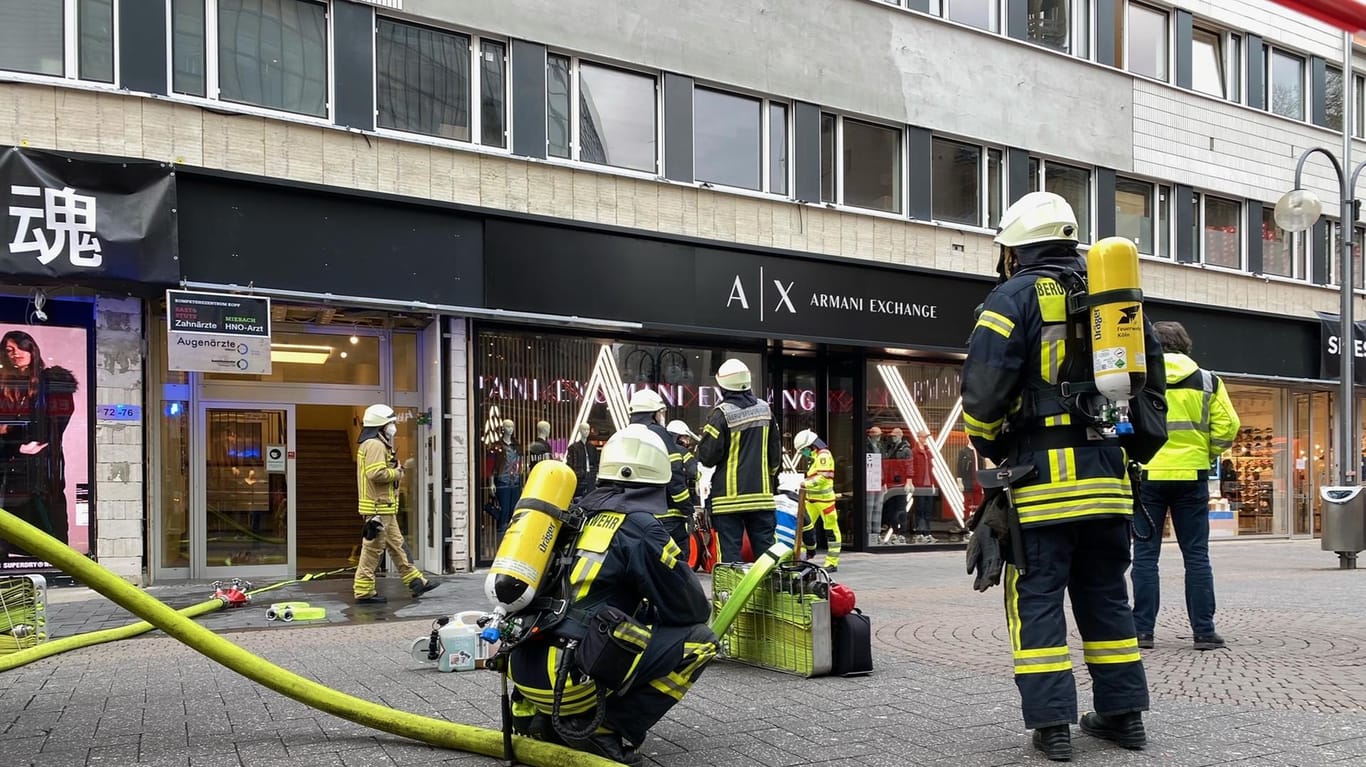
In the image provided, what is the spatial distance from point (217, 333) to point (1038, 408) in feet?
31.2

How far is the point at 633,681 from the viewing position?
4.31m

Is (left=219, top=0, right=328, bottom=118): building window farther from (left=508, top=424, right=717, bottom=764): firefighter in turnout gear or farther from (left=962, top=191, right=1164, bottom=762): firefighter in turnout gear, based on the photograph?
(left=962, top=191, right=1164, bottom=762): firefighter in turnout gear

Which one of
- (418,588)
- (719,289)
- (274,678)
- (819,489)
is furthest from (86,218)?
(819,489)

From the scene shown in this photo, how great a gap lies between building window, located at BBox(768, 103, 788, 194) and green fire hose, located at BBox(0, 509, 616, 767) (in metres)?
12.7

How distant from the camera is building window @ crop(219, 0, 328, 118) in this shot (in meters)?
12.4

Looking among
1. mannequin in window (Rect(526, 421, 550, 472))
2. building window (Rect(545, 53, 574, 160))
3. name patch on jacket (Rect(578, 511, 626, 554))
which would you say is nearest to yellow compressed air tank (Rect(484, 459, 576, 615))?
name patch on jacket (Rect(578, 511, 626, 554))

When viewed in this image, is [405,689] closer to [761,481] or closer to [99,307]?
[761,481]

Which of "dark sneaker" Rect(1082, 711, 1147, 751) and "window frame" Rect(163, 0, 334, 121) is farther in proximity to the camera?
"window frame" Rect(163, 0, 334, 121)

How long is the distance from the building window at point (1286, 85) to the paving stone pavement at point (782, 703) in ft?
57.8

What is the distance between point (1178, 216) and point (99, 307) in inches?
725

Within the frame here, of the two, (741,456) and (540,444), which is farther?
(540,444)

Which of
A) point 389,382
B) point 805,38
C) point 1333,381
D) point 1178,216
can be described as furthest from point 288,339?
point 1333,381

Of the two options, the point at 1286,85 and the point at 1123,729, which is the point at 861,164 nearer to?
the point at 1286,85

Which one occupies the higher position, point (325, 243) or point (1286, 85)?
point (1286, 85)
